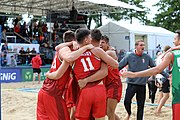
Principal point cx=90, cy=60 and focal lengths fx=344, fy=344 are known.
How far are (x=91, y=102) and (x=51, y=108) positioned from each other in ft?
1.65

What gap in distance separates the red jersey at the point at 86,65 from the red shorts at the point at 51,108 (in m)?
0.39

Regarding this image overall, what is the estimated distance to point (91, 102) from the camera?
4.30 meters

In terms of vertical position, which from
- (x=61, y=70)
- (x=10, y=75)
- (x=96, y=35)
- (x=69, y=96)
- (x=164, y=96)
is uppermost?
(x=96, y=35)

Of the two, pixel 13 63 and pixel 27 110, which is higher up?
pixel 27 110

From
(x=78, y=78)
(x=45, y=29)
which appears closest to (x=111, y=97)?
(x=78, y=78)

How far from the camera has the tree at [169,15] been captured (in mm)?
Answer: 40969

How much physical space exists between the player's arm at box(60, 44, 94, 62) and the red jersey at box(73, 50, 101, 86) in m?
0.08

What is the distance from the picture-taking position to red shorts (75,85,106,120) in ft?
14.1

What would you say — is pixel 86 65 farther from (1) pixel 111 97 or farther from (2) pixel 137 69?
(2) pixel 137 69

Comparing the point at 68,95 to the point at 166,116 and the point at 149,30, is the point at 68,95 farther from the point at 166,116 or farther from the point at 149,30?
the point at 149,30

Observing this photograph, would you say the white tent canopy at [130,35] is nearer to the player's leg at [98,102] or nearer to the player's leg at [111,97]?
the player's leg at [111,97]

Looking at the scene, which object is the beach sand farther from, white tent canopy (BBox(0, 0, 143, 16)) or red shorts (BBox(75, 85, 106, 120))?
white tent canopy (BBox(0, 0, 143, 16))

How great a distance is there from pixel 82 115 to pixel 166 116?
157 inches

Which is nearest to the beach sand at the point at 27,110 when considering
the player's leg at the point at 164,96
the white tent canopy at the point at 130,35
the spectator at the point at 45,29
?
the player's leg at the point at 164,96
